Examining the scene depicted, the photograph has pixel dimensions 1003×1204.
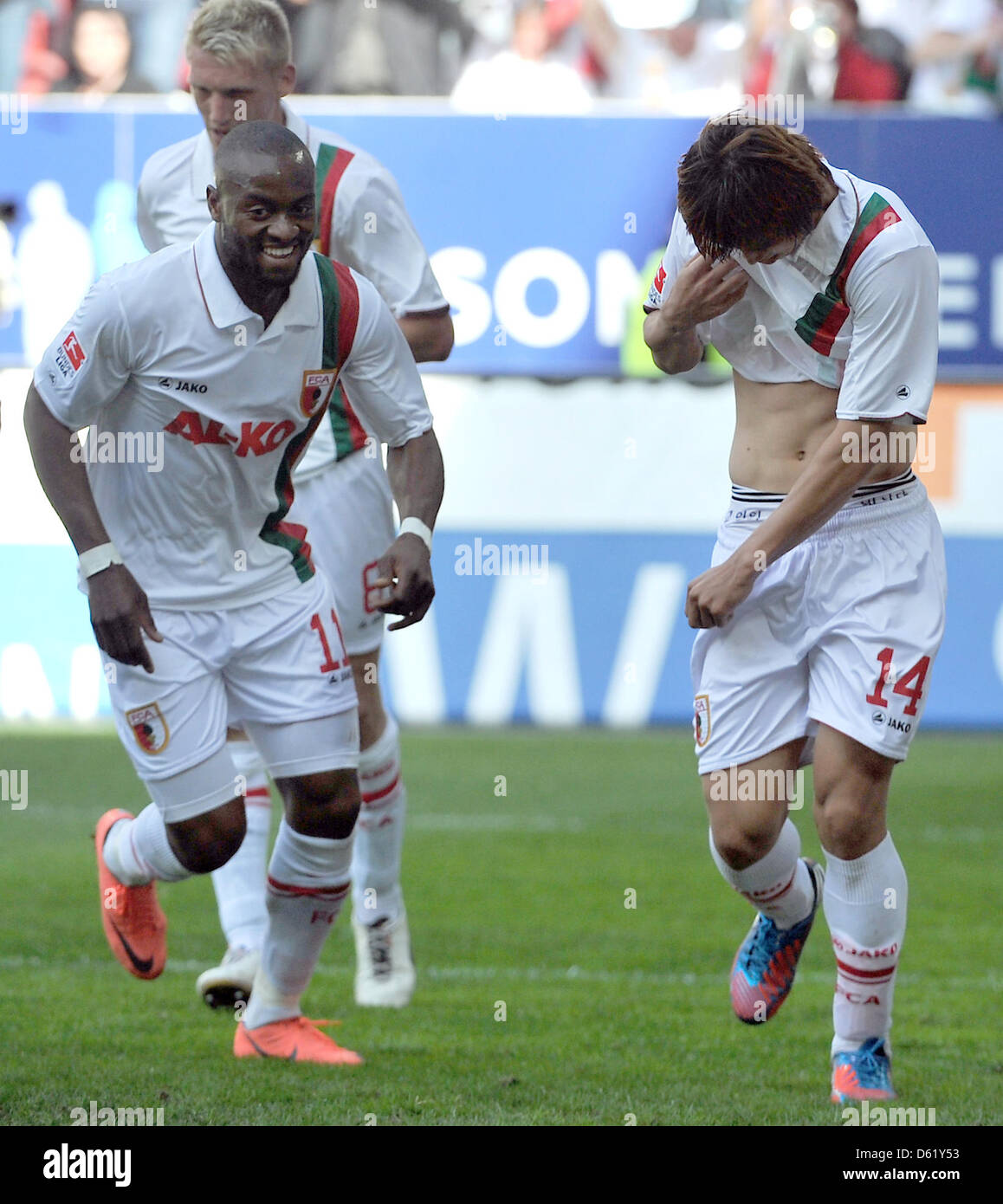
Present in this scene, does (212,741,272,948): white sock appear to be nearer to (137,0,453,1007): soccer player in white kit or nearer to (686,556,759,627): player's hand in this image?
(137,0,453,1007): soccer player in white kit

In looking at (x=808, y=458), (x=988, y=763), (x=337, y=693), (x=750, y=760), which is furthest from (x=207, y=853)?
(x=988, y=763)

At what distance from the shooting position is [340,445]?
5609 millimetres

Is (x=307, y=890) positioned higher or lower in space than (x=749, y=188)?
lower

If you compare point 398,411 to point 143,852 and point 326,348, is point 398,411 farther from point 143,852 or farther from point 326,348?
point 143,852

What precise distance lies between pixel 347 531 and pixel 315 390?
122 cm

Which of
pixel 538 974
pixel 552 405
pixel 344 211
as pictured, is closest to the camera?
pixel 344 211

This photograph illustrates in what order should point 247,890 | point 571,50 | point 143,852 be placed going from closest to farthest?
1. point 143,852
2. point 247,890
3. point 571,50

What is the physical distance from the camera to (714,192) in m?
4.07

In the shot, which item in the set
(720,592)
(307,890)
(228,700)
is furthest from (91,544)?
(720,592)

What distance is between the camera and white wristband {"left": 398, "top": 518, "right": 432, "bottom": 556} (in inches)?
173

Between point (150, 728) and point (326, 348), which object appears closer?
point (326, 348)

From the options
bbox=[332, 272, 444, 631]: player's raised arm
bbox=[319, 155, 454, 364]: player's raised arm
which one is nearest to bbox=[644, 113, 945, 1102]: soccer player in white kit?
bbox=[332, 272, 444, 631]: player's raised arm

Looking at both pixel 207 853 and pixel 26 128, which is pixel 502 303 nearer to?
pixel 26 128

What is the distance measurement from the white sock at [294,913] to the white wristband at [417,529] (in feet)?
2.60
